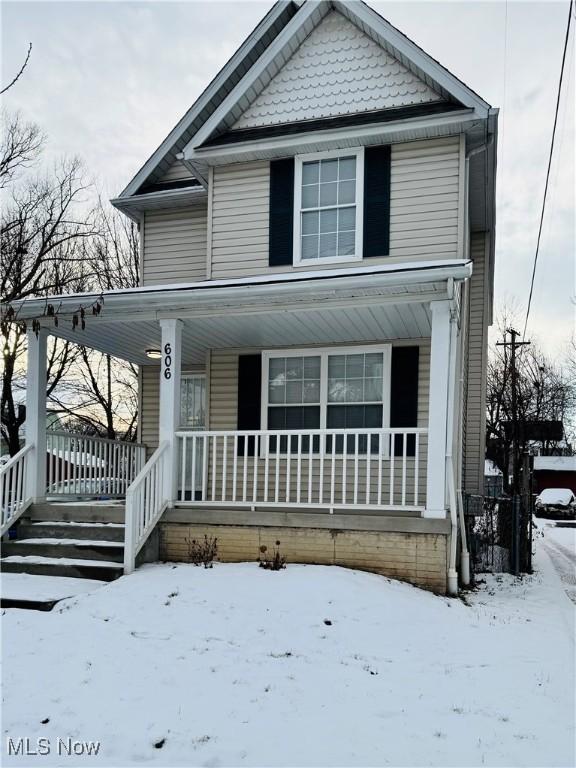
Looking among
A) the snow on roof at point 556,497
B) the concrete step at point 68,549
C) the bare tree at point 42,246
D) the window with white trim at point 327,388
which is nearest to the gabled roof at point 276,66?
the window with white trim at point 327,388

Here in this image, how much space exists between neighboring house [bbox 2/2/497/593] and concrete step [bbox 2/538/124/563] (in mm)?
430

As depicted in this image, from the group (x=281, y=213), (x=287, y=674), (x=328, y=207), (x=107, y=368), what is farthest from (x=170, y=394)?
(x=107, y=368)

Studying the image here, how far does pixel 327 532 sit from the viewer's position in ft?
24.6

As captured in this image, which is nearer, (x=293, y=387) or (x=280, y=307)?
(x=280, y=307)

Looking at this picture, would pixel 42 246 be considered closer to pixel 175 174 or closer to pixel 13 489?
pixel 175 174

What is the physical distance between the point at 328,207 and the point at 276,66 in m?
2.58

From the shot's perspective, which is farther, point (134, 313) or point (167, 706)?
point (134, 313)

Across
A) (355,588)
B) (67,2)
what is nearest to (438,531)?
(355,588)

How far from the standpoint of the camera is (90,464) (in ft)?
34.6

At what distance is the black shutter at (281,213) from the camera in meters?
9.77

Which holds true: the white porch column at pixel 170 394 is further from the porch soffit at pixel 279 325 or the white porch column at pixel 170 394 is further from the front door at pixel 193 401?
the front door at pixel 193 401

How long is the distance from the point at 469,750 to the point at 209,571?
390cm

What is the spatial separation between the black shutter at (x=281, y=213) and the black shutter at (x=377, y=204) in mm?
1186

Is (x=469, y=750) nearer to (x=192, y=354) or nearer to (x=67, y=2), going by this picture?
(x=67, y=2)
